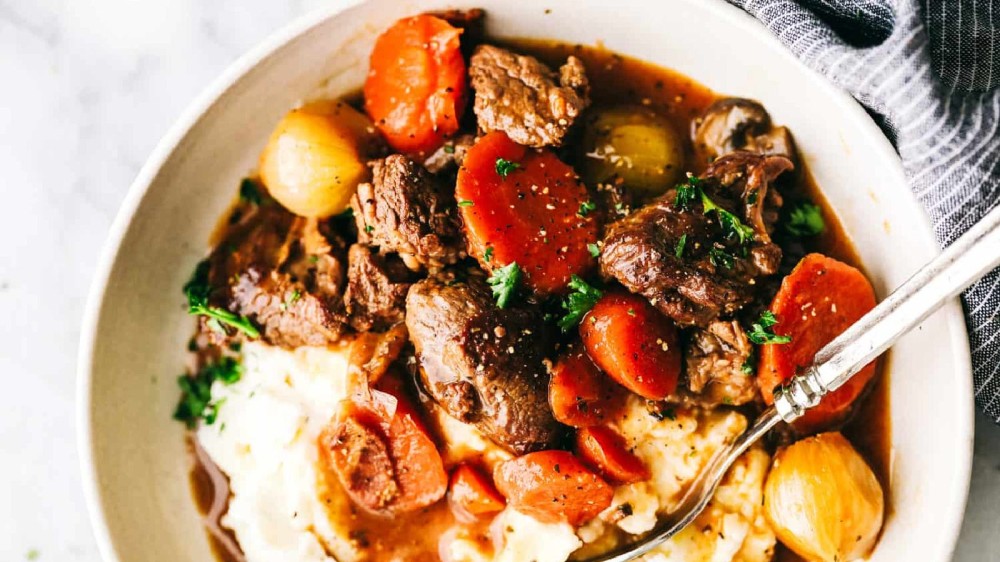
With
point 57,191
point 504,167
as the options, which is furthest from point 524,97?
point 57,191

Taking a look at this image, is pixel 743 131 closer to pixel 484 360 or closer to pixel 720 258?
pixel 720 258

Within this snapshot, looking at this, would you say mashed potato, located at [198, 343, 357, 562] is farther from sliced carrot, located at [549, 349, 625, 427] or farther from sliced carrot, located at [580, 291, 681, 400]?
sliced carrot, located at [580, 291, 681, 400]

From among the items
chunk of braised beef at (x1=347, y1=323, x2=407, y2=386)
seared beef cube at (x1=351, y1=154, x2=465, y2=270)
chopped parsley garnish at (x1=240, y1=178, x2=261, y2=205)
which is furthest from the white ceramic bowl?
chunk of braised beef at (x1=347, y1=323, x2=407, y2=386)

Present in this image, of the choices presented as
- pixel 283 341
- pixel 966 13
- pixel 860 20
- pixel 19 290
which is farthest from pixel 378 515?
pixel 966 13

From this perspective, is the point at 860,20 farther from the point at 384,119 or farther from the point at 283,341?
the point at 283,341

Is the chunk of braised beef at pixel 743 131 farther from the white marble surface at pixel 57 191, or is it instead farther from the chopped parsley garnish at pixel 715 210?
the white marble surface at pixel 57 191

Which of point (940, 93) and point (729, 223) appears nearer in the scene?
point (940, 93)
